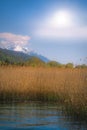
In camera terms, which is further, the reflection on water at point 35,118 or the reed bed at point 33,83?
the reed bed at point 33,83

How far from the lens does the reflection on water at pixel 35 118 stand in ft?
34.3

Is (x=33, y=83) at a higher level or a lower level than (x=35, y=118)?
higher

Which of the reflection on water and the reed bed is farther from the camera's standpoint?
the reed bed

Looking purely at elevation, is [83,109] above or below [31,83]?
below

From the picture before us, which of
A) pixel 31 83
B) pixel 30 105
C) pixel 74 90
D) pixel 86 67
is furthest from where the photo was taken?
pixel 31 83

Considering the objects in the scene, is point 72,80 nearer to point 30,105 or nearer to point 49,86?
point 30,105

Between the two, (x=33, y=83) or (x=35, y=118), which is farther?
(x=33, y=83)

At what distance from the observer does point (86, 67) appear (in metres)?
13.3

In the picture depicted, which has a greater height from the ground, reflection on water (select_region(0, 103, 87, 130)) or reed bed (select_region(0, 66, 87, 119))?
reed bed (select_region(0, 66, 87, 119))

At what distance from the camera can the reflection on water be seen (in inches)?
412

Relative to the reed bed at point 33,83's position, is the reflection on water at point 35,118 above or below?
below

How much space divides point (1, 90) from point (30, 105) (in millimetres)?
1971

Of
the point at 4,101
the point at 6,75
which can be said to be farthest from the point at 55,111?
the point at 6,75

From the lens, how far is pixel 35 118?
11883 millimetres
